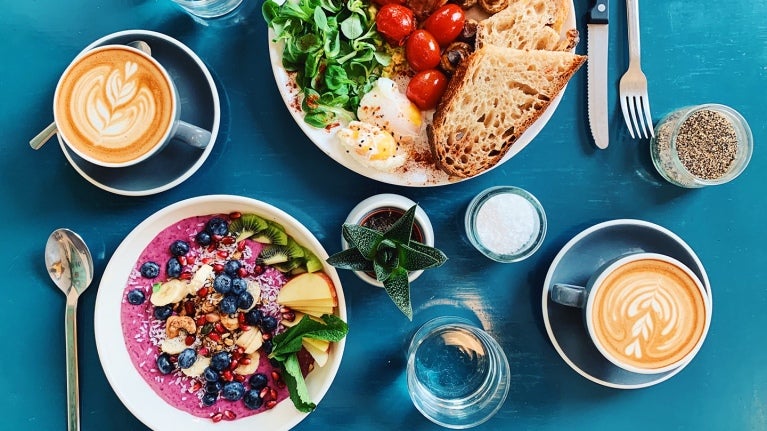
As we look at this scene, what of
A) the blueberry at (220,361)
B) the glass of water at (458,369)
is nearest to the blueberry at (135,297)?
the blueberry at (220,361)

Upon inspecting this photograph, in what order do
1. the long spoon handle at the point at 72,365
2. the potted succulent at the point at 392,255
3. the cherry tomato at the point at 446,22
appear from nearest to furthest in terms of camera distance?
1. the potted succulent at the point at 392,255
2. the cherry tomato at the point at 446,22
3. the long spoon handle at the point at 72,365

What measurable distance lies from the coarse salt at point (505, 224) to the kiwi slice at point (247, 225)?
0.52 meters

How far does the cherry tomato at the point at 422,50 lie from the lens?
1.41 m

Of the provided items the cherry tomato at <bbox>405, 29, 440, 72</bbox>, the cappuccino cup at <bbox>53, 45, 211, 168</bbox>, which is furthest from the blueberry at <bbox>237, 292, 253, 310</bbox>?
the cherry tomato at <bbox>405, 29, 440, 72</bbox>

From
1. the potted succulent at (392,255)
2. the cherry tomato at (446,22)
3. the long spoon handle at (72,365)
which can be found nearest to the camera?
the potted succulent at (392,255)

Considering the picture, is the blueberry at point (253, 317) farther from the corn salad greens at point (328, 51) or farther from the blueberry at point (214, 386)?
the corn salad greens at point (328, 51)

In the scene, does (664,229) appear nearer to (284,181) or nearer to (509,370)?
(509,370)

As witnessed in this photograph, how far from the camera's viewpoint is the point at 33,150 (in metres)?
1.55

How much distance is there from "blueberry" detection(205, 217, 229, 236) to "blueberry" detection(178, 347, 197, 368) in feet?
0.94

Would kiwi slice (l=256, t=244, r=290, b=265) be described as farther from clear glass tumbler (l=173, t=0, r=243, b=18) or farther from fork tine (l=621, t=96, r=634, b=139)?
fork tine (l=621, t=96, r=634, b=139)

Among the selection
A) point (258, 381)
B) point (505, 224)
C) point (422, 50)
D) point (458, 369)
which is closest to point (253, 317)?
point (258, 381)

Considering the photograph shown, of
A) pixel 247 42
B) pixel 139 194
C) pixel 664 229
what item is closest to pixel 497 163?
pixel 664 229

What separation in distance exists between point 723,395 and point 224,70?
60.4 inches

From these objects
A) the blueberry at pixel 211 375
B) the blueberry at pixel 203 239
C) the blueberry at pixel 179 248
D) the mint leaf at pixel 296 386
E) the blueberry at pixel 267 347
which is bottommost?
the blueberry at pixel 211 375
